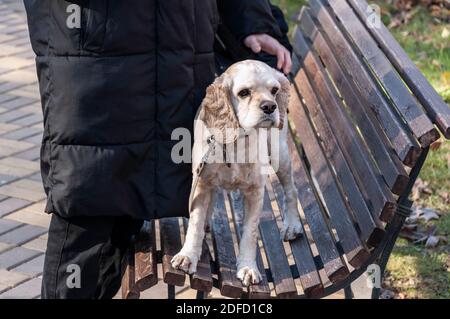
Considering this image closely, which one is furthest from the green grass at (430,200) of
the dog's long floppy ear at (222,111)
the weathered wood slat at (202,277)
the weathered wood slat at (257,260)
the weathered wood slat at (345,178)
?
the dog's long floppy ear at (222,111)

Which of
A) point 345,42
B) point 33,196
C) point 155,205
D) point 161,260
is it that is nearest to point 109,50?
point 155,205

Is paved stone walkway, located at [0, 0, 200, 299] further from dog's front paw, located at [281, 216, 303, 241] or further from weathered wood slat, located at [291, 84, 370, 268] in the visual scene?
weathered wood slat, located at [291, 84, 370, 268]

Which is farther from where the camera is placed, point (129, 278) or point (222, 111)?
point (129, 278)

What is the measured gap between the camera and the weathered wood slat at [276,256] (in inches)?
127

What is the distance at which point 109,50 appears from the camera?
3197 mm

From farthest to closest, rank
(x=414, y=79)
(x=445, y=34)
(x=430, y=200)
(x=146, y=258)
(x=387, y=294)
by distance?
(x=445, y=34), (x=430, y=200), (x=387, y=294), (x=146, y=258), (x=414, y=79)

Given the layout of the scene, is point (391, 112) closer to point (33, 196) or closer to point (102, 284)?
point (102, 284)

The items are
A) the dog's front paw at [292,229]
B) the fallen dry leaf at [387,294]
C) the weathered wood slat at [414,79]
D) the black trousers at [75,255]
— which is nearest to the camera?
the weathered wood slat at [414,79]

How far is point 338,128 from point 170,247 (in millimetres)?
963

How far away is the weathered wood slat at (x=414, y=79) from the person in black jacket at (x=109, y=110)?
0.74 metres

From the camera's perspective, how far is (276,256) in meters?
3.49

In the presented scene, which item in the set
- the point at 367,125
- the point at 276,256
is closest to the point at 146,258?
the point at 276,256

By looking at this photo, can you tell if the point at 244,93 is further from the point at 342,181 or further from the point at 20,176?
the point at 20,176

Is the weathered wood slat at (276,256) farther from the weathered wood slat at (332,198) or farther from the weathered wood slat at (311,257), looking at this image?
the weathered wood slat at (332,198)
